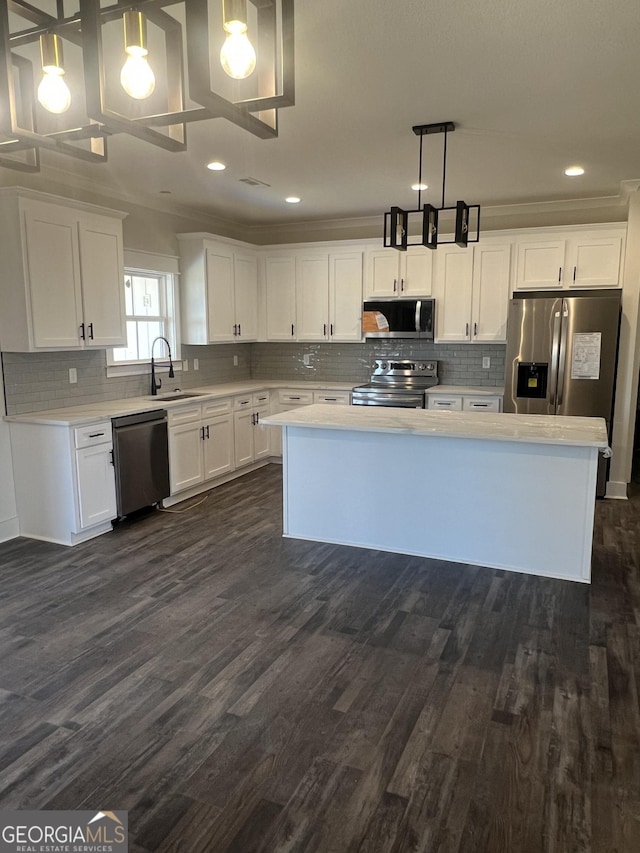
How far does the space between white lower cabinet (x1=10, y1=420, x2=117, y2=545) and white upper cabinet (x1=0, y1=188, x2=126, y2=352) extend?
2.10 feet

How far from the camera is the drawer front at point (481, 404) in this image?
5613mm

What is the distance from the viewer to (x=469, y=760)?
6.75ft

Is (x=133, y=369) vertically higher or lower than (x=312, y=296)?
lower

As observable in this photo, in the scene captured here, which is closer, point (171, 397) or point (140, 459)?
point (140, 459)

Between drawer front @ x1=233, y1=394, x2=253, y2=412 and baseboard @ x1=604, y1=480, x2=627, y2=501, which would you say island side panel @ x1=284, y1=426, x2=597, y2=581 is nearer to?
drawer front @ x1=233, y1=394, x2=253, y2=412

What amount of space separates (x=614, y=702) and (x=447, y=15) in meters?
2.85

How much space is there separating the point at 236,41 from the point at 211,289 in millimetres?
4537

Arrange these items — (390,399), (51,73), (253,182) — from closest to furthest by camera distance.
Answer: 1. (51,73)
2. (253,182)
3. (390,399)

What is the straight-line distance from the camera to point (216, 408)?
18.4 ft

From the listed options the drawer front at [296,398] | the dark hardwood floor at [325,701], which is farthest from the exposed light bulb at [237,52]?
the drawer front at [296,398]

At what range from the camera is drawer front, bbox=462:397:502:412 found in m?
5.61

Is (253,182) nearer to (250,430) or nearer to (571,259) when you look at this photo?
(250,430)

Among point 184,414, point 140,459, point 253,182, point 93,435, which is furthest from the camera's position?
point 184,414

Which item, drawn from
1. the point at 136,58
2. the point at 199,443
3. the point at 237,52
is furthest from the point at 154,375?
the point at 237,52
